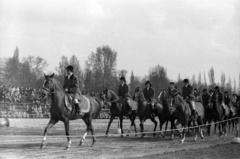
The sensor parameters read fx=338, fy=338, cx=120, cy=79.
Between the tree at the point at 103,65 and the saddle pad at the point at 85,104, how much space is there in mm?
35781

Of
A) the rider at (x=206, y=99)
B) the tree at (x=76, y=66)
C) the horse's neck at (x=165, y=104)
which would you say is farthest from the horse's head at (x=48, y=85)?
the tree at (x=76, y=66)

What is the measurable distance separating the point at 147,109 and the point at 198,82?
108 meters

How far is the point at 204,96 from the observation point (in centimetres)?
2273

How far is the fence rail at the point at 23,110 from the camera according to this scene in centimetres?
2973

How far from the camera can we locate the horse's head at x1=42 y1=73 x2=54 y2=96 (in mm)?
12875

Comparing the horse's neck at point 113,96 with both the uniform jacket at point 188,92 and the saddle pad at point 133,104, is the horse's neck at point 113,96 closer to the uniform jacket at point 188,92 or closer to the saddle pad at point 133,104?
the saddle pad at point 133,104

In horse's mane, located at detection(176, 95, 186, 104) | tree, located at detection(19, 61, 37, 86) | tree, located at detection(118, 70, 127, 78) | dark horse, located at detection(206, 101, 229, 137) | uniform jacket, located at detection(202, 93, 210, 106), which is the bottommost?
dark horse, located at detection(206, 101, 229, 137)

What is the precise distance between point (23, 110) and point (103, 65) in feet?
75.3

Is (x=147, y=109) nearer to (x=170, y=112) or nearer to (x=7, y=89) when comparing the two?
(x=170, y=112)

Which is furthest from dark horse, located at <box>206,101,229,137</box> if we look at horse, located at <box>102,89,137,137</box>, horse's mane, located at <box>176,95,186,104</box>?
horse, located at <box>102,89,137,137</box>

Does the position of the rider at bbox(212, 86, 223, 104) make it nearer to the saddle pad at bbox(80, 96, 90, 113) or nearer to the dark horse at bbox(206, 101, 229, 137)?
the dark horse at bbox(206, 101, 229, 137)

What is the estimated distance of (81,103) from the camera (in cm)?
1438

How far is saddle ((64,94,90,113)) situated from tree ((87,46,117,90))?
35.9m

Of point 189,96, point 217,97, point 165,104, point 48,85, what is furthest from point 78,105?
point 217,97
